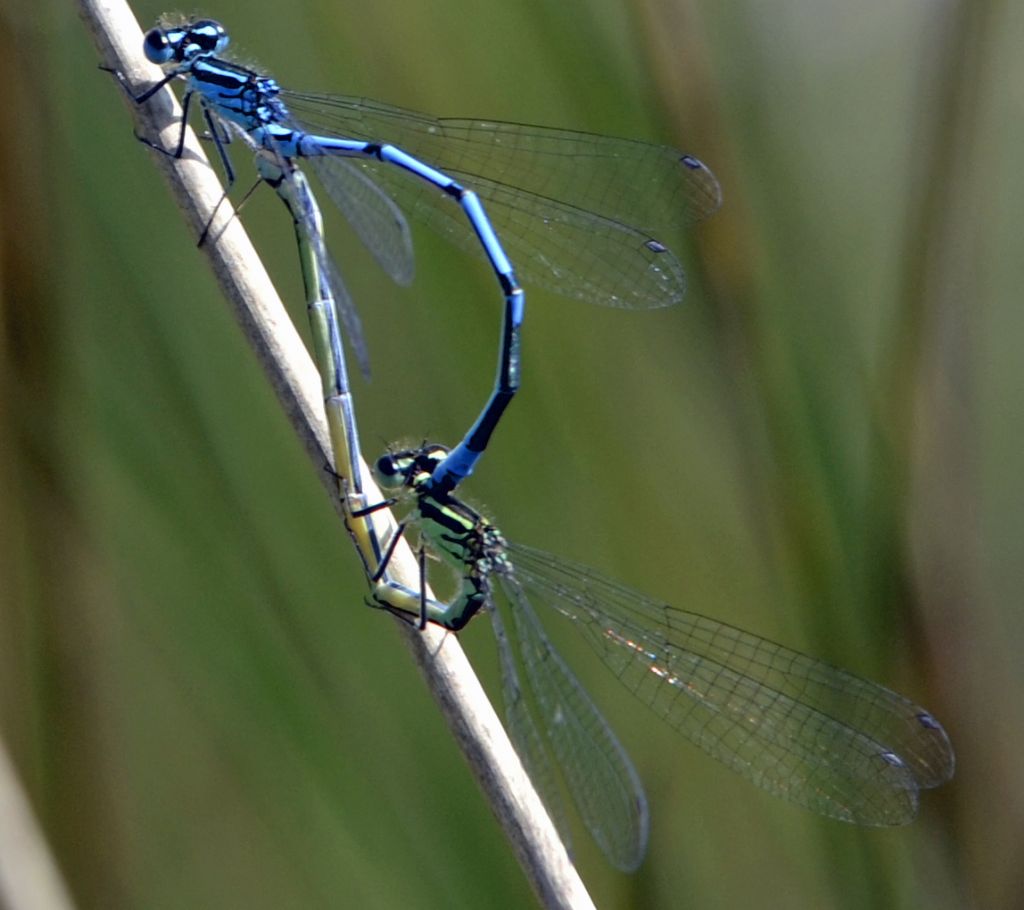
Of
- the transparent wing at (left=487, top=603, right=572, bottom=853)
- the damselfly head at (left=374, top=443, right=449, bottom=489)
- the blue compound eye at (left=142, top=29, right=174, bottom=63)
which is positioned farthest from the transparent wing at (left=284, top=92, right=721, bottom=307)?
the transparent wing at (left=487, top=603, right=572, bottom=853)

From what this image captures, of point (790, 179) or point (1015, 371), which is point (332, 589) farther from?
point (1015, 371)

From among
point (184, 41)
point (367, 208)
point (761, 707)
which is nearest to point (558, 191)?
point (367, 208)

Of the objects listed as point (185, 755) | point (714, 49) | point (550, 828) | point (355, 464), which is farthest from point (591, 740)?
point (714, 49)

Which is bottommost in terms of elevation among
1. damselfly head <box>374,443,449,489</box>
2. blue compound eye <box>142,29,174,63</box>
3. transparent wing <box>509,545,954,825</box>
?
transparent wing <box>509,545,954,825</box>

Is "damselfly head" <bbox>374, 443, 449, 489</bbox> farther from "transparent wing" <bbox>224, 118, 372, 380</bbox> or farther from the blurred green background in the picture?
"transparent wing" <bbox>224, 118, 372, 380</bbox>

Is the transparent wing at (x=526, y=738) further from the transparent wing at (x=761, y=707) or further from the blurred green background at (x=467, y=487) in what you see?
the blurred green background at (x=467, y=487)

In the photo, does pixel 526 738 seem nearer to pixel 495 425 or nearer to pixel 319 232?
pixel 495 425
